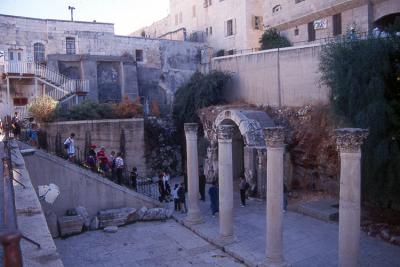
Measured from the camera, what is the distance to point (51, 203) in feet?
51.7

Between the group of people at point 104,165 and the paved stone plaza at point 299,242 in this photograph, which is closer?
the paved stone plaza at point 299,242

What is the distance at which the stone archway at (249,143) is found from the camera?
59.3 feet

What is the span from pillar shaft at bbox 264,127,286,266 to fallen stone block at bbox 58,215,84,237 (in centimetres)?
749

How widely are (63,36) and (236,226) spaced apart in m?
22.8

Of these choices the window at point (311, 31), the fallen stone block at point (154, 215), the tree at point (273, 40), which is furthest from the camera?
the tree at point (273, 40)

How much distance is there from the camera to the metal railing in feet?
79.8

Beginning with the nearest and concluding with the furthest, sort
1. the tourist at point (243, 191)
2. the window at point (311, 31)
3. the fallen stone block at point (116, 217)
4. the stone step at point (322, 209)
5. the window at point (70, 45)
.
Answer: the stone step at point (322, 209)
the fallen stone block at point (116, 217)
the tourist at point (243, 191)
the window at point (311, 31)
the window at point (70, 45)

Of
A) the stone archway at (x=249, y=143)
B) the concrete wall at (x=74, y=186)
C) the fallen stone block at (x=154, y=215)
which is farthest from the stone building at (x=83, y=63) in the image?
the fallen stone block at (x=154, y=215)

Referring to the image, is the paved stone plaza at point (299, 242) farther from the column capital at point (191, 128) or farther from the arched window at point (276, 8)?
the arched window at point (276, 8)

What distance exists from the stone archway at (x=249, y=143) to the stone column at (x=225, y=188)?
5040 mm

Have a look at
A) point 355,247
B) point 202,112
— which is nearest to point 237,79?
point 202,112

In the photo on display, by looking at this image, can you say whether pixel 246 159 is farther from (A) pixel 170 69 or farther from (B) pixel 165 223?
(A) pixel 170 69

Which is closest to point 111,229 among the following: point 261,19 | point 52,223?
point 52,223

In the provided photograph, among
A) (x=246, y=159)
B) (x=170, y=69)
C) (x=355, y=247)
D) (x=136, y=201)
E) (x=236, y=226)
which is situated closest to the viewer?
(x=355, y=247)
